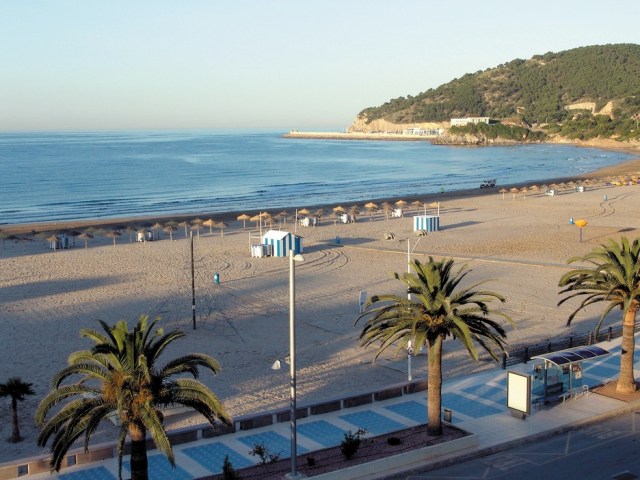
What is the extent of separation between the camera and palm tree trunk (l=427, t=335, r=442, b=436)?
14.0m

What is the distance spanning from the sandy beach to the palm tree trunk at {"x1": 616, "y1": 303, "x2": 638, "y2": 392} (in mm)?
2456

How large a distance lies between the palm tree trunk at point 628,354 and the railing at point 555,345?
149 centimetres

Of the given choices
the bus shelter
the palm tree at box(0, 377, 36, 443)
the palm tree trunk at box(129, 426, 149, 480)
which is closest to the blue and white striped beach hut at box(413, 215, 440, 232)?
the bus shelter

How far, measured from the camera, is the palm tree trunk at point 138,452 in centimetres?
1119

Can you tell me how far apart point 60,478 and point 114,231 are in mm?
29629

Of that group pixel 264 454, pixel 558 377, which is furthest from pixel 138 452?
pixel 558 377

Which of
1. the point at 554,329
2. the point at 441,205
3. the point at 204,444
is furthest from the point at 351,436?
the point at 441,205

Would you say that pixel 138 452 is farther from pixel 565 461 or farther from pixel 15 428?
pixel 565 461

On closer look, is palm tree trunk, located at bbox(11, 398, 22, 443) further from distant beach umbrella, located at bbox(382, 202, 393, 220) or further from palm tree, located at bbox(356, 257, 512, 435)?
distant beach umbrella, located at bbox(382, 202, 393, 220)

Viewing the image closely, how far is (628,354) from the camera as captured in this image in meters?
16.6

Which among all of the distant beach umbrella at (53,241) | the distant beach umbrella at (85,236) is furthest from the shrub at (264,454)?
the distant beach umbrella at (85,236)

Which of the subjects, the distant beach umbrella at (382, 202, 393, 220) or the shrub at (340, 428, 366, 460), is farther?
the distant beach umbrella at (382, 202, 393, 220)

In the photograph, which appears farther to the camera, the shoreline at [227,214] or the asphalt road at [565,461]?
the shoreline at [227,214]

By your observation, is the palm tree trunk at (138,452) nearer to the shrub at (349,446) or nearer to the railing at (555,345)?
the shrub at (349,446)
